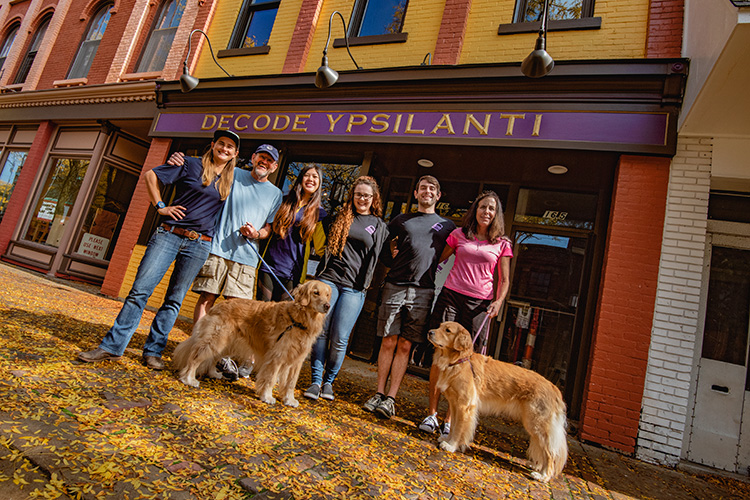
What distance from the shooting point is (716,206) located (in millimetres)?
4648

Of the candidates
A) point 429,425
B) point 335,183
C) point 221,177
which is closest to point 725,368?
point 429,425

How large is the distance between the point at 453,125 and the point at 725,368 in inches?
186

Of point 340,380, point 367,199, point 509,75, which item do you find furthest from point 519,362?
point 509,75

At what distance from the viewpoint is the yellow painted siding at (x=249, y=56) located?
25.9ft

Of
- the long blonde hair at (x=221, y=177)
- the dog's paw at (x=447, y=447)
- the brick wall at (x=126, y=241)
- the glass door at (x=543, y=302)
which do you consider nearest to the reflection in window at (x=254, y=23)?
the brick wall at (x=126, y=241)

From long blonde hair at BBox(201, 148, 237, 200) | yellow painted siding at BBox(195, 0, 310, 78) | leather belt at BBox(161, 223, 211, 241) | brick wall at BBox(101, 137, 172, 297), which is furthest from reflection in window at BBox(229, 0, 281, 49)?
leather belt at BBox(161, 223, 211, 241)

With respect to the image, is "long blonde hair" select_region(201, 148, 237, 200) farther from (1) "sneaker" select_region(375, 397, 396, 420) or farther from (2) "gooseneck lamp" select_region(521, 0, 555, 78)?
(2) "gooseneck lamp" select_region(521, 0, 555, 78)

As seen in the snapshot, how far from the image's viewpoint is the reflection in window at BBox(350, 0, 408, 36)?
7207 mm

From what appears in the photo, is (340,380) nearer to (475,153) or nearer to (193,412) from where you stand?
(193,412)

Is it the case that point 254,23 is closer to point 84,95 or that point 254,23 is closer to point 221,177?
point 84,95

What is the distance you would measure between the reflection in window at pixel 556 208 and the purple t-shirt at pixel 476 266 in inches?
109

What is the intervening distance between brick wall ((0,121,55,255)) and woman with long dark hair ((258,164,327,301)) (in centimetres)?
1077

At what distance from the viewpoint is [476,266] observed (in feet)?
11.8

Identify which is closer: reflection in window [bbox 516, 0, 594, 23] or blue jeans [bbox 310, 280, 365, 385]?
blue jeans [bbox 310, 280, 365, 385]
